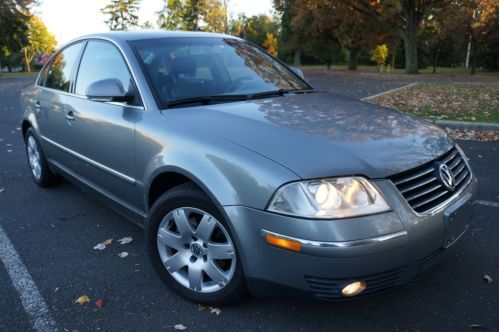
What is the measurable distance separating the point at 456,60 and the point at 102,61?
4296 cm

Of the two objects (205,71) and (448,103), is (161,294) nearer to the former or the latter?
(205,71)

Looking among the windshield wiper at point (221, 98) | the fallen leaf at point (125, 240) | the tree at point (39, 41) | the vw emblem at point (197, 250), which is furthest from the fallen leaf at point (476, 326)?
the tree at point (39, 41)

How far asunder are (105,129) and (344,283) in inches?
82.0

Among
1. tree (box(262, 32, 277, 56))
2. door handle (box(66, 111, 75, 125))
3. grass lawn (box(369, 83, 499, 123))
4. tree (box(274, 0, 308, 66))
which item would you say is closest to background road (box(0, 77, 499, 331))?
door handle (box(66, 111, 75, 125))

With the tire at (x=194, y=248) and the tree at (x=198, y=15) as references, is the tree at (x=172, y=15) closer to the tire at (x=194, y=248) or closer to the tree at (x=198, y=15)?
the tree at (x=198, y=15)

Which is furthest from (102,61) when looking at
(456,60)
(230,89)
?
(456,60)

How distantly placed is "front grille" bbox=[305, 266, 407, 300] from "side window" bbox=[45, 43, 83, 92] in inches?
119

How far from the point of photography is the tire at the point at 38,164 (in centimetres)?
481

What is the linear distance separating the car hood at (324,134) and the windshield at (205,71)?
250 millimetres

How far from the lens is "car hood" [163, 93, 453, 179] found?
2.22 m

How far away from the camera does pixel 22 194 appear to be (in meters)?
4.90

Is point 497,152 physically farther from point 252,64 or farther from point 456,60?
point 456,60

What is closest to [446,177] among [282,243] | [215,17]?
[282,243]

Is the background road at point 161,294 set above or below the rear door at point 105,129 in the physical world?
below
